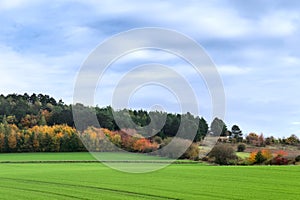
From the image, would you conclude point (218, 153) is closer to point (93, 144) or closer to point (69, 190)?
point (93, 144)

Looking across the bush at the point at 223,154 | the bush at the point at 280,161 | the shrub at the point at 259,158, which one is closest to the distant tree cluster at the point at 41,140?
the bush at the point at 223,154

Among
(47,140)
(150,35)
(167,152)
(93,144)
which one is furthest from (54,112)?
(150,35)

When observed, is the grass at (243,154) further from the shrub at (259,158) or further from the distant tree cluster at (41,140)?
the distant tree cluster at (41,140)

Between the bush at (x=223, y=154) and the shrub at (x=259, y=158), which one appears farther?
the bush at (x=223, y=154)

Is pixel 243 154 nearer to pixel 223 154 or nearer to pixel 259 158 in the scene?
pixel 259 158

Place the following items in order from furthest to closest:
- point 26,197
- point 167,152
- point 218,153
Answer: point 167,152 → point 218,153 → point 26,197

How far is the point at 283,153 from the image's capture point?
8325cm

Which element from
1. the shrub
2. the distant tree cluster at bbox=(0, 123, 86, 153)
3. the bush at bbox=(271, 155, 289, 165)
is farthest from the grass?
the distant tree cluster at bbox=(0, 123, 86, 153)

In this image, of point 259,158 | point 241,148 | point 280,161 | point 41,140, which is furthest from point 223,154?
point 41,140

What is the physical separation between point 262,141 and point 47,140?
4956cm

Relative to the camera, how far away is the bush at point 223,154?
268 ft

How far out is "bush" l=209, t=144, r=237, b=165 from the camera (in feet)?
268

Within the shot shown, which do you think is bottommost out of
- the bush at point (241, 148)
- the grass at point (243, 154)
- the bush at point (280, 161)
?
the bush at point (280, 161)

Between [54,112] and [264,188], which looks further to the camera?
[54,112]
